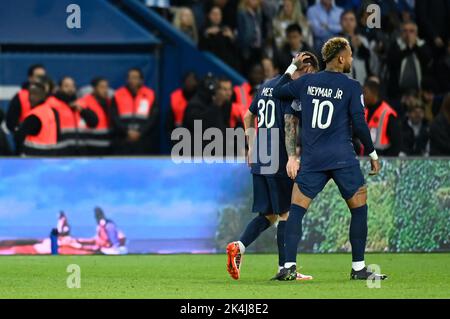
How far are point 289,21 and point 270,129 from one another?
29.3 feet

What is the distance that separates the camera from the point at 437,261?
16703 mm

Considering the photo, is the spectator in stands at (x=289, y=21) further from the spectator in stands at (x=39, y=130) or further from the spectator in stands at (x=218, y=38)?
the spectator in stands at (x=39, y=130)

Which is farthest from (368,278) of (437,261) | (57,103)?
(57,103)

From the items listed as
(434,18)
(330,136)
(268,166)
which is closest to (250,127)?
→ (268,166)

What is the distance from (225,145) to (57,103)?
8.40 feet

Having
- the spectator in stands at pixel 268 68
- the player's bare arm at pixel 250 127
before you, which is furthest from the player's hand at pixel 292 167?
the spectator in stands at pixel 268 68

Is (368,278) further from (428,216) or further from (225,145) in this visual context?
(225,145)

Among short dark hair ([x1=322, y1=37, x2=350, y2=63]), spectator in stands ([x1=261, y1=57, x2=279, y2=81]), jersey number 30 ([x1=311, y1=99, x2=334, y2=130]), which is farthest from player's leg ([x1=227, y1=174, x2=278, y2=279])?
spectator in stands ([x1=261, y1=57, x2=279, y2=81])

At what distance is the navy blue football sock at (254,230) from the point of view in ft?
46.9

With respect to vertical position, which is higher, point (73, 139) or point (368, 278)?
point (73, 139)

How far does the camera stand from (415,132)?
2116 cm

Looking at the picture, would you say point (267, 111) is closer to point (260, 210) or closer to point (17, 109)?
point (260, 210)

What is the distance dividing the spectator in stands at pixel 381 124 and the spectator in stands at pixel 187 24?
4437mm
